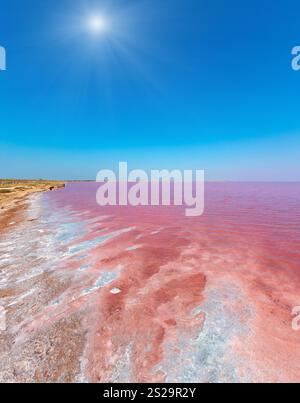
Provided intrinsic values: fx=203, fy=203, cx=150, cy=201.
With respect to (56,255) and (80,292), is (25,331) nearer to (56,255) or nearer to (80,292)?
(80,292)

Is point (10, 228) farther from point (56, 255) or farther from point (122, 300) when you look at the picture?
point (122, 300)

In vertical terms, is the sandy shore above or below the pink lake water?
above

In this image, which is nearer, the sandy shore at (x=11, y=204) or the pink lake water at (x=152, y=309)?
the pink lake water at (x=152, y=309)

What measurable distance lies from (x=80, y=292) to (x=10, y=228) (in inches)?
474

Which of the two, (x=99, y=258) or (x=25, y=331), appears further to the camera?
(x=99, y=258)

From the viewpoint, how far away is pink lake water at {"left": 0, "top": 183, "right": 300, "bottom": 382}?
3898 millimetres

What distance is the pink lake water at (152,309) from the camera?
12.8 feet

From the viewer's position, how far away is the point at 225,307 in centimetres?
560

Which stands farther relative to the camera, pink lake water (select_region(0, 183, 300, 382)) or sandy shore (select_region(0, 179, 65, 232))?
sandy shore (select_region(0, 179, 65, 232))

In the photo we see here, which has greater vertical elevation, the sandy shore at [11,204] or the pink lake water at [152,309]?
the sandy shore at [11,204]
